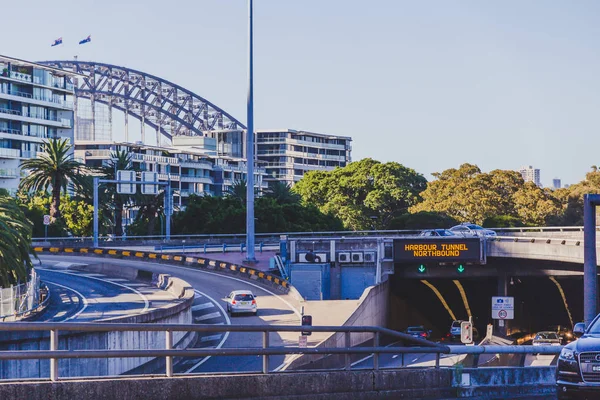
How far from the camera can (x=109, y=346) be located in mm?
30828

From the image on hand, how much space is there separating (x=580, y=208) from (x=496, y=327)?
6070 centimetres

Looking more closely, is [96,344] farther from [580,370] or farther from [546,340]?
[546,340]

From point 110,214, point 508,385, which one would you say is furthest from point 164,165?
point 508,385

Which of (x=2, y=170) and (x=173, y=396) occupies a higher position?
(x=2, y=170)

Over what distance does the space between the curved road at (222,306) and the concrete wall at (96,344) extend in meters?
1.63

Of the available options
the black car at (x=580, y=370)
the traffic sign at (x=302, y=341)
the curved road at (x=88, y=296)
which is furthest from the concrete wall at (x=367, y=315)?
the black car at (x=580, y=370)

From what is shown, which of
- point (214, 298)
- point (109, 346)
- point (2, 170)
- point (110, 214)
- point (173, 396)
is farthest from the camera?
point (2, 170)

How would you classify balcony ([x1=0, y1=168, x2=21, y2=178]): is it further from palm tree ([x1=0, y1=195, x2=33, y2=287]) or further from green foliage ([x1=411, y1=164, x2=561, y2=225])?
palm tree ([x1=0, y1=195, x2=33, y2=287])

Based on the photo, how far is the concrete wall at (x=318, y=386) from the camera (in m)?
11.5

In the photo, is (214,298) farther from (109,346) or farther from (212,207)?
(212,207)

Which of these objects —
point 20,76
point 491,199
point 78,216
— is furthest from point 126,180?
point 20,76

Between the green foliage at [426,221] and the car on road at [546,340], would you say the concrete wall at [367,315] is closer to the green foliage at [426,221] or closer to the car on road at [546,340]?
the car on road at [546,340]

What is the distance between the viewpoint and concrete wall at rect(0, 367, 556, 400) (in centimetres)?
1154

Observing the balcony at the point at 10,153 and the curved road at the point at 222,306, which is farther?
the balcony at the point at 10,153
